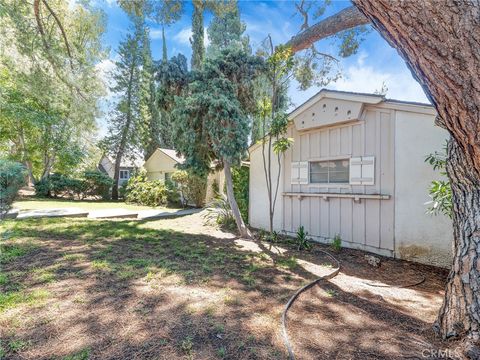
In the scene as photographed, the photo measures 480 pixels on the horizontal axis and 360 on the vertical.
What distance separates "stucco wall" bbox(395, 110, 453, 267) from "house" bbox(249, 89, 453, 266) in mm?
15

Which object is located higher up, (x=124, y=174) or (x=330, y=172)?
(x=124, y=174)

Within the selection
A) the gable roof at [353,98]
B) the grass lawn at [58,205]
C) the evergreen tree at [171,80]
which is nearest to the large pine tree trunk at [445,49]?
the gable roof at [353,98]

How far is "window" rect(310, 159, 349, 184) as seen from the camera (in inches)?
242

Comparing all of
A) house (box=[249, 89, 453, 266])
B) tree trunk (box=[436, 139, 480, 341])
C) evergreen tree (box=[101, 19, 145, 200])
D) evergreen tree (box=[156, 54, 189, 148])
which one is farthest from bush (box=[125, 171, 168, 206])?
tree trunk (box=[436, 139, 480, 341])

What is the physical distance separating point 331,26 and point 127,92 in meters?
18.3

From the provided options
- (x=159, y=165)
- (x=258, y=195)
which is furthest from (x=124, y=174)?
(x=258, y=195)

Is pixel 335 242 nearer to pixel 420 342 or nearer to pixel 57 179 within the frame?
pixel 420 342

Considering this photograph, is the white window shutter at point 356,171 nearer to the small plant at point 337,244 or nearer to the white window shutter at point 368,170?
the white window shutter at point 368,170

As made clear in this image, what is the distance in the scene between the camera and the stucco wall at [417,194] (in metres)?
4.79

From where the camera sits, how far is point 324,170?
6566 mm

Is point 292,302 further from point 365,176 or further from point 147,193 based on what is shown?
point 147,193

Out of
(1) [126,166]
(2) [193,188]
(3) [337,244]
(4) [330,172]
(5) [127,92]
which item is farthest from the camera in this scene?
(1) [126,166]

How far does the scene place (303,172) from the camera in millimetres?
6871

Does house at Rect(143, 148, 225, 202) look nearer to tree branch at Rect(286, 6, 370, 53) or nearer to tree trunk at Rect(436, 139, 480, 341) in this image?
tree branch at Rect(286, 6, 370, 53)
